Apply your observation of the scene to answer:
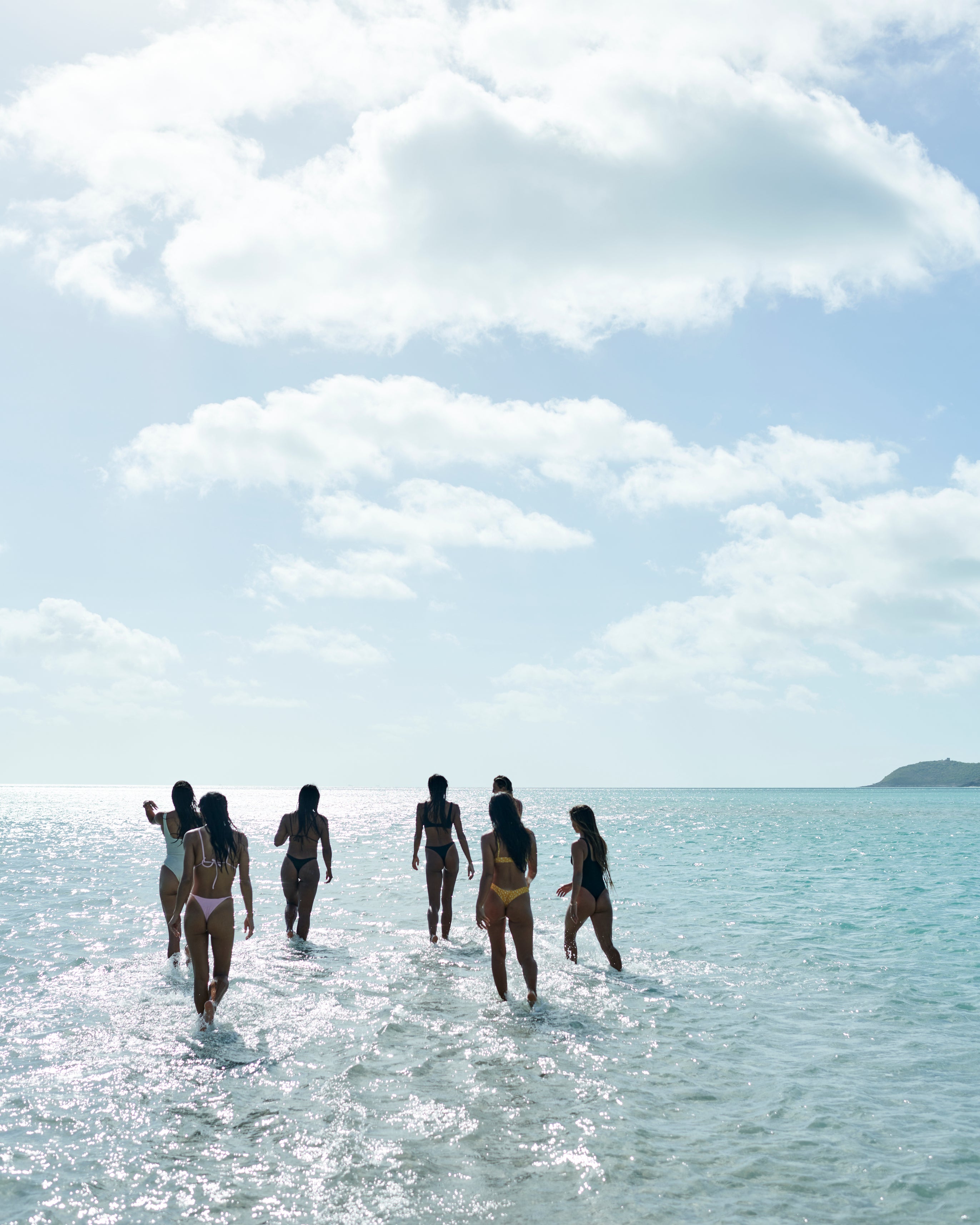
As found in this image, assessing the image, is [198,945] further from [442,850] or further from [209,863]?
[442,850]

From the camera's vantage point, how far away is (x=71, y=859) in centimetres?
3172

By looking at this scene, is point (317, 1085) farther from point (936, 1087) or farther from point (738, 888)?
point (738, 888)

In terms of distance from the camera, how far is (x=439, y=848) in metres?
12.6

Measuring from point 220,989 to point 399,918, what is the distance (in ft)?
24.7

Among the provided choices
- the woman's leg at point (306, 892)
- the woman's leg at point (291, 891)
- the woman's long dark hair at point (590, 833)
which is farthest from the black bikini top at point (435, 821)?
the woman's long dark hair at point (590, 833)

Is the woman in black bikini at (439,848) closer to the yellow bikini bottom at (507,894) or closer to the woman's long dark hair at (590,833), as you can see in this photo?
the woman's long dark hair at (590,833)

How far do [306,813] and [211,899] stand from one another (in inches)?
154

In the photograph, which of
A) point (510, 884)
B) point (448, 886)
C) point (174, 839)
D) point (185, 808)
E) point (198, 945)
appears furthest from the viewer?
point (448, 886)

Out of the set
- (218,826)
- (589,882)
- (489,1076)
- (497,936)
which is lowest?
(489,1076)

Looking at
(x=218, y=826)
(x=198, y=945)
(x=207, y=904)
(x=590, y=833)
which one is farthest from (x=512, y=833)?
(x=198, y=945)

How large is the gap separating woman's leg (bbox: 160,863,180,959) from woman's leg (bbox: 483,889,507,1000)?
4.29 m

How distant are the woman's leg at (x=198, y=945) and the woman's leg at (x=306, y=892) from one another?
417cm

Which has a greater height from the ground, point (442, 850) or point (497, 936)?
point (442, 850)

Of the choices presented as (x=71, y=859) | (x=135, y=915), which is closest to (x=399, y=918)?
(x=135, y=915)
